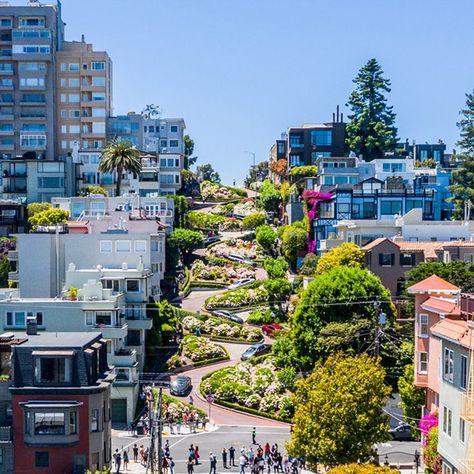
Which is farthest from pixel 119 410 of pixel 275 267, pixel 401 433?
pixel 275 267

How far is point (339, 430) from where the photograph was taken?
5481cm

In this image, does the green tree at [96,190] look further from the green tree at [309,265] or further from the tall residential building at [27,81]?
the green tree at [309,265]

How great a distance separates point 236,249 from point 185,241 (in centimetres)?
959

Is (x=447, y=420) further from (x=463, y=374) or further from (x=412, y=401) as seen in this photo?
(x=412, y=401)

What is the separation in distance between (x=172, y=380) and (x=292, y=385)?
36.0 feet

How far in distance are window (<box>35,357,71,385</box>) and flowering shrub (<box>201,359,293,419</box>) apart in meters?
24.0

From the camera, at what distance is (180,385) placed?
8231 centimetres

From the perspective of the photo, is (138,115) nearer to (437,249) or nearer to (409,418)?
(437,249)

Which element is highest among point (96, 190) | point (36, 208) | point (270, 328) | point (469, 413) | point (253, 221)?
point (96, 190)

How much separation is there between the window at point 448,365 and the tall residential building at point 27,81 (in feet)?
355

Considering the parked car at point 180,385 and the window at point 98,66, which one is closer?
the parked car at point 180,385

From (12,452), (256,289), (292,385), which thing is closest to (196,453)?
(12,452)

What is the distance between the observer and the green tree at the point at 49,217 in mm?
114812

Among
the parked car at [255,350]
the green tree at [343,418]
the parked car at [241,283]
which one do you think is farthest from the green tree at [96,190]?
the green tree at [343,418]
